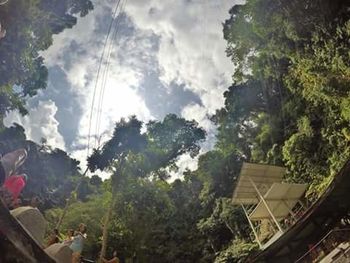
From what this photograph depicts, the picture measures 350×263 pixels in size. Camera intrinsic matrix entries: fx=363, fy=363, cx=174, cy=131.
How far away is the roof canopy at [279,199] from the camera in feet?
47.4

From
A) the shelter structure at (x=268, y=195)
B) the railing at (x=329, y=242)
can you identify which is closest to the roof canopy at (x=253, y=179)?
the shelter structure at (x=268, y=195)

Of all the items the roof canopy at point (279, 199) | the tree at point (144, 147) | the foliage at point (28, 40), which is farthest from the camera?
the tree at point (144, 147)

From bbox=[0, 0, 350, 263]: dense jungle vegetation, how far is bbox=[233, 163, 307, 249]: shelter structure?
213 centimetres

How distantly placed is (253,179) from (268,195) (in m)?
1.65

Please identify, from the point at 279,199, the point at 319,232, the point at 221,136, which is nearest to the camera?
the point at 319,232

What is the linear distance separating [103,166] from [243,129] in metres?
11.0

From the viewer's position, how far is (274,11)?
20.7 meters

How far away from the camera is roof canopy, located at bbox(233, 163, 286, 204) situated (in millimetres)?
15481

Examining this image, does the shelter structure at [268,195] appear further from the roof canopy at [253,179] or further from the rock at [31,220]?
the rock at [31,220]

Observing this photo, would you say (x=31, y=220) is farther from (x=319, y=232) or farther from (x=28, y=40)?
(x=28, y=40)

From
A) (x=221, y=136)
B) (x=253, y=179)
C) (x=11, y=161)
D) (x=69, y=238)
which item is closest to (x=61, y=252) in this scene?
(x=11, y=161)

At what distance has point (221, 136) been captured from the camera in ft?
93.5

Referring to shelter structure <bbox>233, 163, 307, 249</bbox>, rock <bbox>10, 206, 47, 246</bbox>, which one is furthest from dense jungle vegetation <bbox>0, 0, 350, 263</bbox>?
rock <bbox>10, 206, 47, 246</bbox>

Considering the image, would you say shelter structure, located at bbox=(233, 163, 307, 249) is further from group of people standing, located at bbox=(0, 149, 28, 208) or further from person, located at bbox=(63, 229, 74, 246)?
group of people standing, located at bbox=(0, 149, 28, 208)
